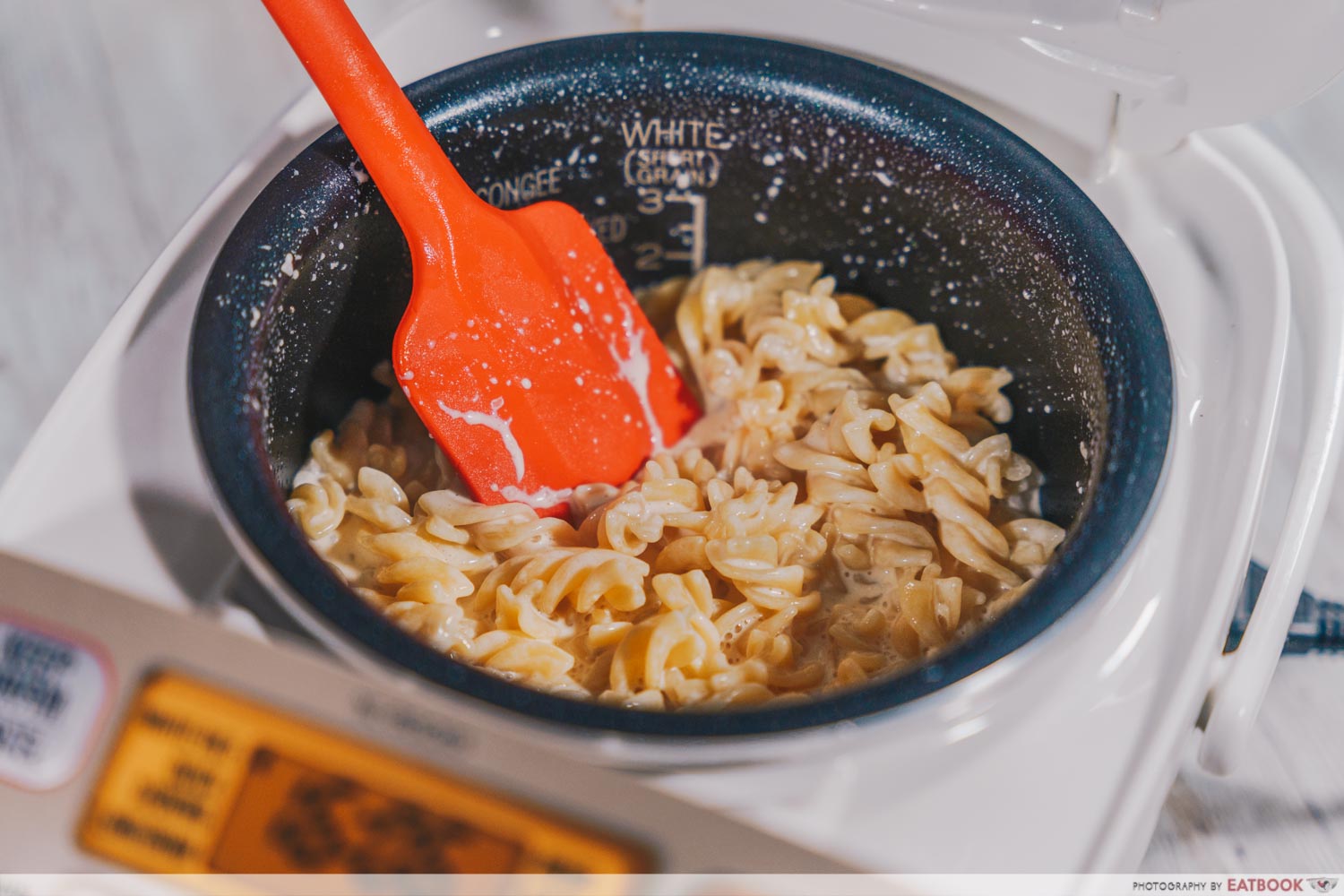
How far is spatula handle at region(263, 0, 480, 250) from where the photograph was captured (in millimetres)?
948

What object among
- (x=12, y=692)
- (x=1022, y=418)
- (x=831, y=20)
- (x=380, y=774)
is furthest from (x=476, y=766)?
(x=831, y=20)

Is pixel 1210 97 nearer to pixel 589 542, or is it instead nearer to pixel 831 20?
pixel 831 20

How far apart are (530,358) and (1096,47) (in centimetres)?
61

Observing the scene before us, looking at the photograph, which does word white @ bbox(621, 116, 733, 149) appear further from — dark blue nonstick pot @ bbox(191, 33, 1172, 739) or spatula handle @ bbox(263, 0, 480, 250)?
spatula handle @ bbox(263, 0, 480, 250)

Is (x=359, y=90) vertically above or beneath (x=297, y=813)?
above

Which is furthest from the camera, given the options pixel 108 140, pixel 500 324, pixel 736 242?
pixel 108 140

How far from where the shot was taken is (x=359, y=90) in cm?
95

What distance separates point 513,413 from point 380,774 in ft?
1.70

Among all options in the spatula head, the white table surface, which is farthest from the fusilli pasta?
the white table surface

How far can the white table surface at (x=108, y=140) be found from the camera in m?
1.66

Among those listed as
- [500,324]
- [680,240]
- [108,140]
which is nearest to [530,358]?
[500,324]

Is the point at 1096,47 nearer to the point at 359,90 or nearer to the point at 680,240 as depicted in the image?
the point at 680,240

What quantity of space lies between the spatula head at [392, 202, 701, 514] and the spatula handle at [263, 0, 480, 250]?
8cm

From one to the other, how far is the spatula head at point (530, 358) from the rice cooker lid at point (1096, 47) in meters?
0.28
